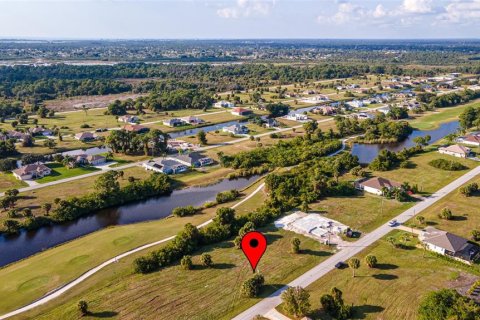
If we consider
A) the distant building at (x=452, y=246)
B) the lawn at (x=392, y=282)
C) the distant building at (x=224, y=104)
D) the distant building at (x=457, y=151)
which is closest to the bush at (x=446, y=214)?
the distant building at (x=452, y=246)

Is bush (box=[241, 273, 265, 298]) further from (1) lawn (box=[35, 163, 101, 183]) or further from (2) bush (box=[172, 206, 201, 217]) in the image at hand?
(1) lawn (box=[35, 163, 101, 183])

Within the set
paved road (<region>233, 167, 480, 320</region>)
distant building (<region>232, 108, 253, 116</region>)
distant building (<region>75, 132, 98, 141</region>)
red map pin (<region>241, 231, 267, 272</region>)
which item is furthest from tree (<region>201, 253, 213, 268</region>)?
distant building (<region>232, 108, 253, 116</region>)

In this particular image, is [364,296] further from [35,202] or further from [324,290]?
[35,202]

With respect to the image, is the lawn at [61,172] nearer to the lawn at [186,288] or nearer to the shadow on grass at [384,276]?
the lawn at [186,288]

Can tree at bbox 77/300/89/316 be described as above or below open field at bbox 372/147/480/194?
below

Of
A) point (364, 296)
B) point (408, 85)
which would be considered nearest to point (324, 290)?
point (364, 296)

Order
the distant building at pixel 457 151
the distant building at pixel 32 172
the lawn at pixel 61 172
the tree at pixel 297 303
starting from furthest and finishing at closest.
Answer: the distant building at pixel 457 151 → the lawn at pixel 61 172 → the distant building at pixel 32 172 → the tree at pixel 297 303

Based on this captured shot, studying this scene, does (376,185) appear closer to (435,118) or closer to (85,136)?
(85,136)
